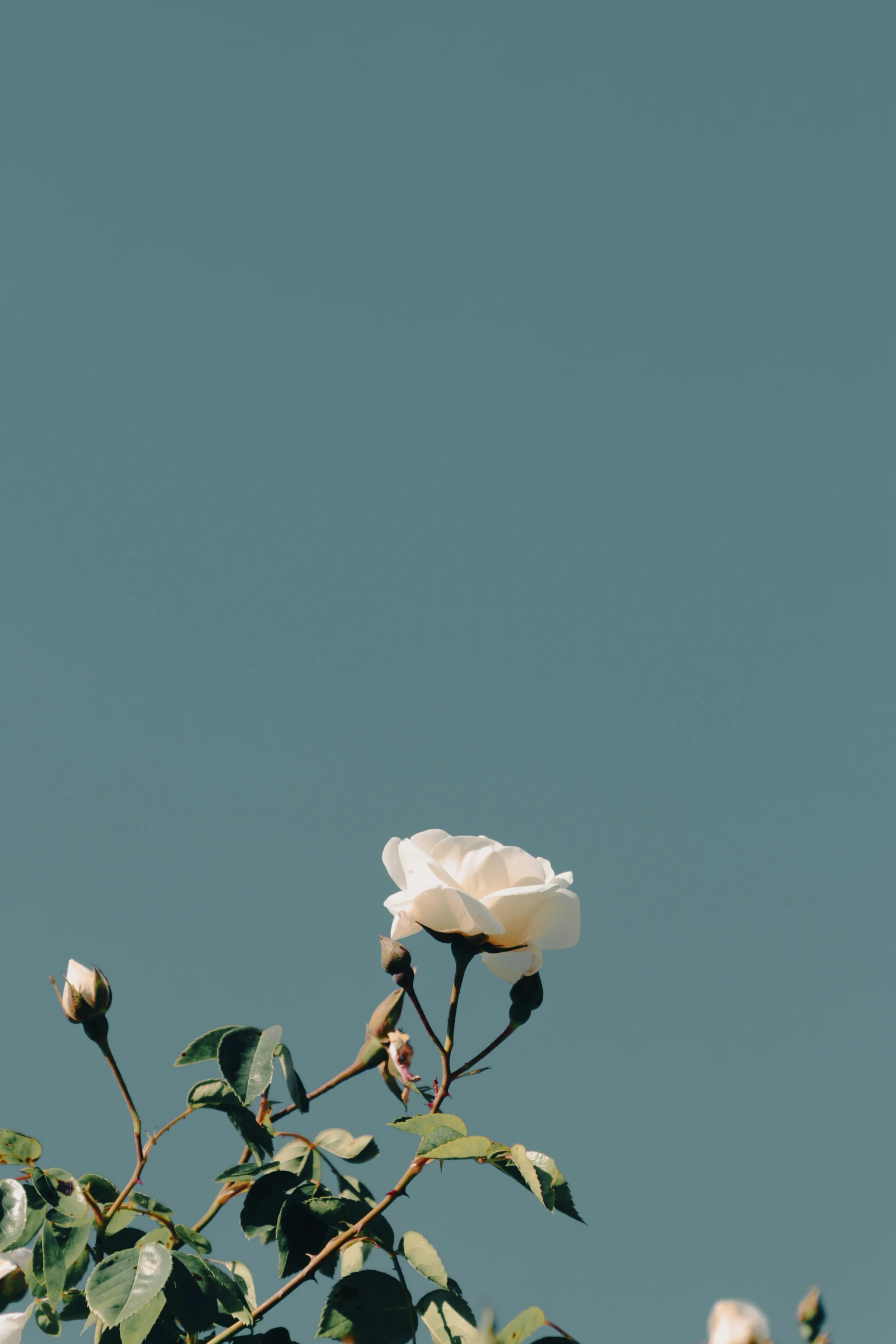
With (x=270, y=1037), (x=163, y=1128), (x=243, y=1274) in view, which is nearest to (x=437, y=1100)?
(x=270, y=1037)

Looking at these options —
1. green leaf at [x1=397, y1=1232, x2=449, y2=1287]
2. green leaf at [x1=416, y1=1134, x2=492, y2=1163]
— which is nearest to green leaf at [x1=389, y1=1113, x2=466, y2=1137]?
green leaf at [x1=416, y1=1134, x2=492, y2=1163]

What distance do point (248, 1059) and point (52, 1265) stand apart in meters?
0.36

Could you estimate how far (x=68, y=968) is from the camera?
1.88m

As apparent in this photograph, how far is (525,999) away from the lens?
173 centimetres

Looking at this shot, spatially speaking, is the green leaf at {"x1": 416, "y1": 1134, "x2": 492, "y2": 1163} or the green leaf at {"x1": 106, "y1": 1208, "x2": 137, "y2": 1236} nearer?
the green leaf at {"x1": 416, "y1": 1134, "x2": 492, "y2": 1163}

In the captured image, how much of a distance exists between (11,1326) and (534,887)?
3.11 ft

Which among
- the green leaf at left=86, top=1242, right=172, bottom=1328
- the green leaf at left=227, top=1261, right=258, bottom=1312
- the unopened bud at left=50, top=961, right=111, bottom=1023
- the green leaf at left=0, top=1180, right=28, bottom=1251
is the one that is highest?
the unopened bud at left=50, top=961, right=111, bottom=1023

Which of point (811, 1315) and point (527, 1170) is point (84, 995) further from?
point (811, 1315)

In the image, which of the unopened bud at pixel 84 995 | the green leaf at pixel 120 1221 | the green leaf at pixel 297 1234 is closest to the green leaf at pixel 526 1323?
the green leaf at pixel 297 1234

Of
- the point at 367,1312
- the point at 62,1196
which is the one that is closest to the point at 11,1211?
the point at 62,1196

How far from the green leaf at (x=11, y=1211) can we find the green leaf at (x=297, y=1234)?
1.15 feet

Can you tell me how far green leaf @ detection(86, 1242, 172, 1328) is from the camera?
4.50 feet

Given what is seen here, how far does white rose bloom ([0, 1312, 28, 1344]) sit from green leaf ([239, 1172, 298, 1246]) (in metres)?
0.32

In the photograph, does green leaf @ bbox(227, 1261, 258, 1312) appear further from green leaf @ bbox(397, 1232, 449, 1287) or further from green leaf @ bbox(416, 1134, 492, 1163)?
green leaf @ bbox(416, 1134, 492, 1163)
